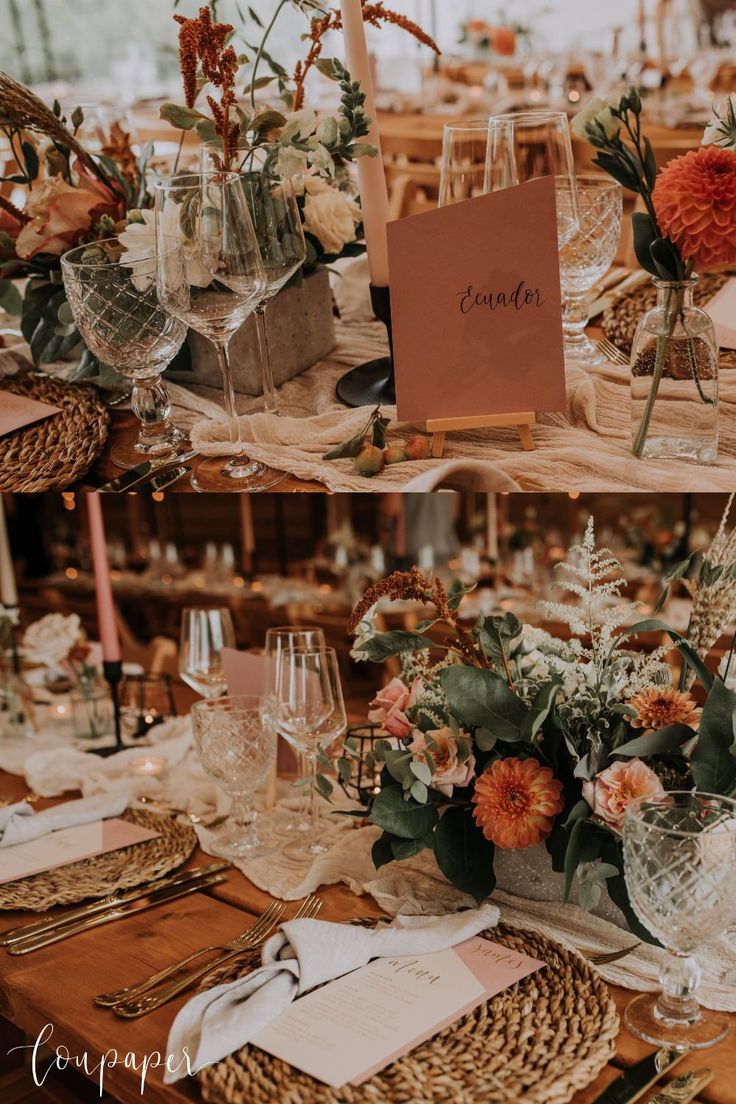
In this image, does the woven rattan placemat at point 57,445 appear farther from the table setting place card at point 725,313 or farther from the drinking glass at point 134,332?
the table setting place card at point 725,313

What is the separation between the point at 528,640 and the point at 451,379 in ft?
1.11

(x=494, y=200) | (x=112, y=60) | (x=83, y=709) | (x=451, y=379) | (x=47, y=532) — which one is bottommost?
(x=47, y=532)

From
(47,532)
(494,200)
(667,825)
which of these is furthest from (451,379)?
(47,532)

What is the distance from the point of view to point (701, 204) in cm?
93

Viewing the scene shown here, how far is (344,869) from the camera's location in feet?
4.24

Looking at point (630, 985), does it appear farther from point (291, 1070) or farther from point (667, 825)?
point (291, 1070)

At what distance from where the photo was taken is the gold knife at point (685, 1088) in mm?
907

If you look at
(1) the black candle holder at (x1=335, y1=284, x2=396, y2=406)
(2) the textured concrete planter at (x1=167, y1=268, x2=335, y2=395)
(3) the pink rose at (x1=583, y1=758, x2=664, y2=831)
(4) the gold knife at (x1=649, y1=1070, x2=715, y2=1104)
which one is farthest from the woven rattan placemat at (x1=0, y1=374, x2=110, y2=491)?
(4) the gold knife at (x1=649, y1=1070, x2=715, y2=1104)

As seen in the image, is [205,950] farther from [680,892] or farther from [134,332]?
[134,332]

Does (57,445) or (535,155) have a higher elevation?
(535,155)

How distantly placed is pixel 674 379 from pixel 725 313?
306 millimetres

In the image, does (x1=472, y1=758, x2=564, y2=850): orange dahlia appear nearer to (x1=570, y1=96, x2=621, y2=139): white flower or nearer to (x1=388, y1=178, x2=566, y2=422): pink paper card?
(x1=388, y1=178, x2=566, y2=422): pink paper card

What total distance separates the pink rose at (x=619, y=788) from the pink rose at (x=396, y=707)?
22cm

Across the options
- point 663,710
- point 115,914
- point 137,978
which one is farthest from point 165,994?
point 663,710
